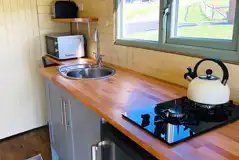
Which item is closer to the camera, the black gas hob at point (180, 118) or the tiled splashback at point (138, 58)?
the black gas hob at point (180, 118)

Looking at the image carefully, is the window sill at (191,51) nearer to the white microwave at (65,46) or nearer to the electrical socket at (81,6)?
the white microwave at (65,46)

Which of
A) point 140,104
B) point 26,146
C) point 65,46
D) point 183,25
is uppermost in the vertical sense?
point 183,25

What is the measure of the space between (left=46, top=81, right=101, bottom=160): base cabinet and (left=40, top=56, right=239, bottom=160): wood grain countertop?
9 cm

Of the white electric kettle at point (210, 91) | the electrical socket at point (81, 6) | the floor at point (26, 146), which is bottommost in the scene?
the floor at point (26, 146)

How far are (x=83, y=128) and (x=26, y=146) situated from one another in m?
1.40

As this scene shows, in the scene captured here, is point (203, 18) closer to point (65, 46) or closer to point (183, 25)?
point (183, 25)

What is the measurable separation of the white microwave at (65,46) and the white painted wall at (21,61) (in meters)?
0.22

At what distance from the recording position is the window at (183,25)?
132 cm

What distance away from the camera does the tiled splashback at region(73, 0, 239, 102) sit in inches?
55.2

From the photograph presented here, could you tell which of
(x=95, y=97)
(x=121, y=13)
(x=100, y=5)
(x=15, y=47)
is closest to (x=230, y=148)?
(x=95, y=97)

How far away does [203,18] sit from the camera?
4.84 feet

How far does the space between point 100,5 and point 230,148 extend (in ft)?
6.15

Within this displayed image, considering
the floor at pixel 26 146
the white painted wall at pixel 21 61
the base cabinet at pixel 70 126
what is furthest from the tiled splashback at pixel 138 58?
the floor at pixel 26 146

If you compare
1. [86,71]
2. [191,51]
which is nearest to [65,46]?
[86,71]
